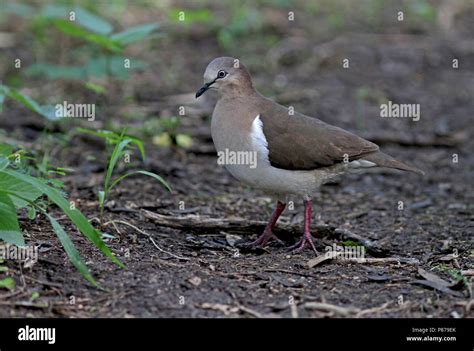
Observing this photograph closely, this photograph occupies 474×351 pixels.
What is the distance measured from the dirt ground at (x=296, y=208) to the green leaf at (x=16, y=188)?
0.46m

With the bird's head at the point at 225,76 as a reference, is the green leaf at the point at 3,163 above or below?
below

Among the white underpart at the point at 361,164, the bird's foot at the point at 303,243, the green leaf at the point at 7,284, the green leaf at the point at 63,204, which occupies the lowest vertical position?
the green leaf at the point at 7,284

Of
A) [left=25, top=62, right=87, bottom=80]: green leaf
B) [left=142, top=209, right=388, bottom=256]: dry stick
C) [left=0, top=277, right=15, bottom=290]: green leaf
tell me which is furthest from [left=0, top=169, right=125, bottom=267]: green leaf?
[left=25, top=62, right=87, bottom=80]: green leaf

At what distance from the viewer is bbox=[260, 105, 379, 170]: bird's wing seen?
632 cm

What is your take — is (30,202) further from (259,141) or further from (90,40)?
(90,40)

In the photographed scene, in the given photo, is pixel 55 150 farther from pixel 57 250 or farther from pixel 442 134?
pixel 442 134

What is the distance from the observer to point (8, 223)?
4934mm

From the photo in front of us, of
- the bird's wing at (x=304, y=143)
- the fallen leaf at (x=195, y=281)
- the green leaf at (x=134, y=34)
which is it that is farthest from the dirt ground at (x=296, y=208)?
the green leaf at (x=134, y=34)

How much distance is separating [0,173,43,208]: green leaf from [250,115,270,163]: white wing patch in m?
1.86

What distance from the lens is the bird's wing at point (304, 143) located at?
20.7 feet

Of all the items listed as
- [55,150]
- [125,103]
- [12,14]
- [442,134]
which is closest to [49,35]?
[12,14]

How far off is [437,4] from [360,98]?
5.13m

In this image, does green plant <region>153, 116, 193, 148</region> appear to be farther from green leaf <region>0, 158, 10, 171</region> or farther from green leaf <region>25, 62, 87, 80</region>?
green leaf <region>0, 158, 10, 171</region>

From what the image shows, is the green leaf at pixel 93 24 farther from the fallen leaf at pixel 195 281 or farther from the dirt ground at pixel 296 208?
the fallen leaf at pixel 195 281
